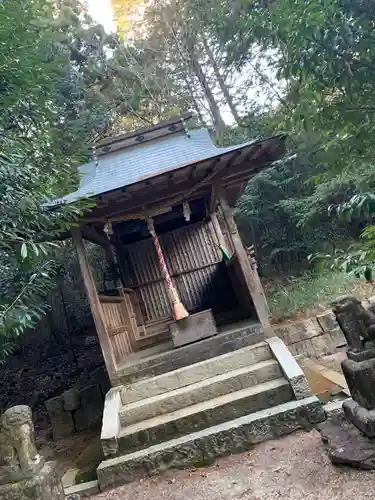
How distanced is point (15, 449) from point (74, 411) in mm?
3698

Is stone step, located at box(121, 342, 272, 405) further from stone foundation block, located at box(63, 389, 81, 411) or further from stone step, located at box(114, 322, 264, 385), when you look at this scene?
stone foundation block, located at box(63, 389, 81, 411)

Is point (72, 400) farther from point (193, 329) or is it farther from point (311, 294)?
point (311, 294)

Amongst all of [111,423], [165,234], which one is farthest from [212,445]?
[165,234]

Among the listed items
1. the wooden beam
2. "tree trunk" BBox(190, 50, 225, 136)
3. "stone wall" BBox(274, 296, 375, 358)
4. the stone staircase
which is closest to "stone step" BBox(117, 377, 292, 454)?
the stone staircase

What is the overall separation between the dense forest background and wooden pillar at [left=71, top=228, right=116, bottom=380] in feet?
1.57

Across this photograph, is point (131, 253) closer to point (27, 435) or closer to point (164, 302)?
point (164, 302)

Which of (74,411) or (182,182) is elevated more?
(182,182)

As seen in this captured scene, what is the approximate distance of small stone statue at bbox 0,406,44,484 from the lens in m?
2.54

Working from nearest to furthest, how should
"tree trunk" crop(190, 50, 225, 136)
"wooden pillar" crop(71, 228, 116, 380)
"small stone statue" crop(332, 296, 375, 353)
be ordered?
1. "small stone statue" crop(332, 296, 375, 353)
2. "wooden pillar" crop(71, 228, 116, 380)
3. "tree trunk" crop(190, 50, 225, 136)

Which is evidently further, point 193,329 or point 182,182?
point 182,182

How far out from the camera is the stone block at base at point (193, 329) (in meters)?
5.22

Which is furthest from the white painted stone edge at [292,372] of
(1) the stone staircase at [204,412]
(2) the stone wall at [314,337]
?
(2) the stone wall at [314,337]

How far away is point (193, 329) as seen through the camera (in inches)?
207

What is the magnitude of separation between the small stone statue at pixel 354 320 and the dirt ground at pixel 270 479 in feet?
2.89
